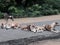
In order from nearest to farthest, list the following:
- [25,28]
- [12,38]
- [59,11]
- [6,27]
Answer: [12,38], [25,28], [6,27], [59,11]

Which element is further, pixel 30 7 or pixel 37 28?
pixel 30 7

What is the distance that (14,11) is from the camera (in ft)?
40.9

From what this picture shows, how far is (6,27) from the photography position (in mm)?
5395

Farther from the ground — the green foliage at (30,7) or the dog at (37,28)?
the dog at (37,28)

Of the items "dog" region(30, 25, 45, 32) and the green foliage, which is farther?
the green foliage

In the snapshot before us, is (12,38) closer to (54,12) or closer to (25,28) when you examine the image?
(25,28)

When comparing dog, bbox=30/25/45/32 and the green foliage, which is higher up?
dog, bbox=30/25/45/32

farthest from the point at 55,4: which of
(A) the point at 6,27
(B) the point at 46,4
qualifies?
(A) the point at 6,27

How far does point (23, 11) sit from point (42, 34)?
8.30 metres

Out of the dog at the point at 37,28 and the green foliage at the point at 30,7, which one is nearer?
the dog at the point at 37,28

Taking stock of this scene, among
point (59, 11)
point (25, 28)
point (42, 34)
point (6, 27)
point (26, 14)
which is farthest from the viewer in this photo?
point (59, 11)

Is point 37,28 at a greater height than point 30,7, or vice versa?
point 37,28

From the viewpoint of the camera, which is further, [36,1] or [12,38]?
[36,1]

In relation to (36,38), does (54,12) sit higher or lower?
lower
